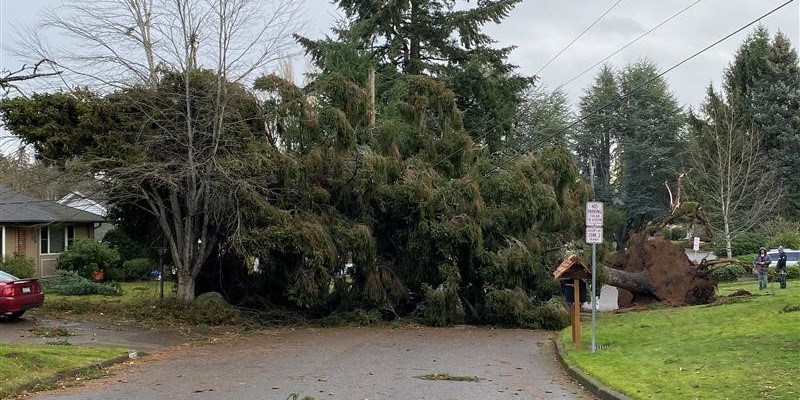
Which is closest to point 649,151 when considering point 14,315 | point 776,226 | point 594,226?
point 776,226

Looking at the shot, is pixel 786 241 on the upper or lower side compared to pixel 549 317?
upper

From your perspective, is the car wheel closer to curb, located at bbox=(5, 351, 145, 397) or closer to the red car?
the red car

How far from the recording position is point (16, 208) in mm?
30812

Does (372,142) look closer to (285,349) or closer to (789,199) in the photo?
(285,349)

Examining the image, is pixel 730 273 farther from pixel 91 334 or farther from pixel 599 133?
pixel 599 133

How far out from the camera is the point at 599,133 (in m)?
70.1

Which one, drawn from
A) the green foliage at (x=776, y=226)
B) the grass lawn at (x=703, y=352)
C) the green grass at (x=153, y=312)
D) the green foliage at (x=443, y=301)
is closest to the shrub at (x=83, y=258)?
the green grass at (x=153, y=312)

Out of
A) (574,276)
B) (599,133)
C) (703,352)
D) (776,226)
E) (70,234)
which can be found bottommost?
(703,352)

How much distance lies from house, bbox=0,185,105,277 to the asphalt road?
666 inches

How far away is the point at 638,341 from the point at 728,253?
28.1m

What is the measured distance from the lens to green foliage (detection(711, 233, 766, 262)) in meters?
43.3

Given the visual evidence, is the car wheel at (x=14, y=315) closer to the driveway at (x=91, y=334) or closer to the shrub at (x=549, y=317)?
the driveway at (x=91, y=334)

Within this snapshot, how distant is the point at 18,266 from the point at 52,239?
549 cm

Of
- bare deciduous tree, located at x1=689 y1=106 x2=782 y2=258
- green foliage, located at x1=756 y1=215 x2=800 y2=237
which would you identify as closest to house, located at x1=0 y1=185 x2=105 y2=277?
bare deciduous tree, located at x1=689 y1=106 x2=782 y2=258
